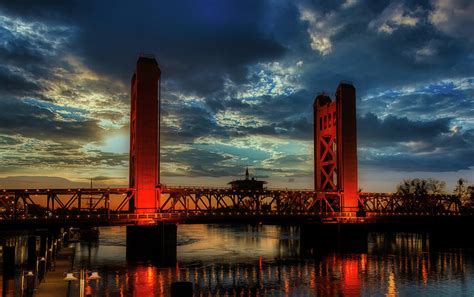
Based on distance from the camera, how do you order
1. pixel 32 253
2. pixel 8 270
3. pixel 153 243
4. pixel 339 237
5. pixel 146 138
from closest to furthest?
pixel 8 270, pixel 32 253, pixel 153 243, pixel 146 138, pixel 339 237

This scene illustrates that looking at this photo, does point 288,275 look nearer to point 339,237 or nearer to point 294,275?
point 294,275

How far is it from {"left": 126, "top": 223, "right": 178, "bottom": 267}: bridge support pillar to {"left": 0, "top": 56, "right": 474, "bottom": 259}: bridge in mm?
123

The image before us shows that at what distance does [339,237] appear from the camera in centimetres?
8281

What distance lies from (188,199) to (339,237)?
2421 cm

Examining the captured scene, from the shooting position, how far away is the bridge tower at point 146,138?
67500 millimetres

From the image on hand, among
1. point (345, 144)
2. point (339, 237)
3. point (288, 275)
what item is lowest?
point (288, 275)

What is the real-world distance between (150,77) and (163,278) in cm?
3010

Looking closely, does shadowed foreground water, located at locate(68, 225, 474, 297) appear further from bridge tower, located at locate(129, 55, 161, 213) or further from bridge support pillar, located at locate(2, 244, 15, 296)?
bridge tower, located at locate(129, 55, 161, 213)

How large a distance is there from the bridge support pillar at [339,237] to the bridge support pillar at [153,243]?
94.8ft

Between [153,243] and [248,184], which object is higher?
[248,184]

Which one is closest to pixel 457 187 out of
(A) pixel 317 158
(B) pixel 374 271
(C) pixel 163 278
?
(A) pixel 317 158

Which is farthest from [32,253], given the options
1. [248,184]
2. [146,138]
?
[248,184]

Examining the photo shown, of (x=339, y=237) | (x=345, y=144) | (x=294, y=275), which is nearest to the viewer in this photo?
(x=294, y=275)

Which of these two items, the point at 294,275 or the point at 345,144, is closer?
the point at 294,275
